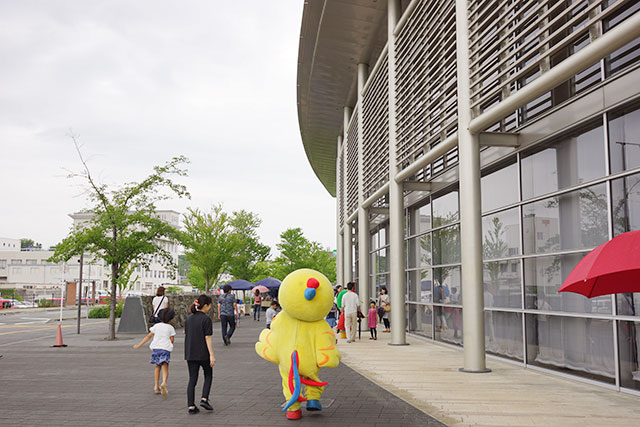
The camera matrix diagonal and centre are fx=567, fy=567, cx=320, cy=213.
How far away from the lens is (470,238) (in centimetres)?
1055

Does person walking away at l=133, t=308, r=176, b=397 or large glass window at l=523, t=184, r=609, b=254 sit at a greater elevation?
large glass window at l=523, t=184, r=609, b=254

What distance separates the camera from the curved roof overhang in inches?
738

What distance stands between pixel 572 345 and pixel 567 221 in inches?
83.1

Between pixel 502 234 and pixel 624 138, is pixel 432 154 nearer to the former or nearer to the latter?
pixel 502 234

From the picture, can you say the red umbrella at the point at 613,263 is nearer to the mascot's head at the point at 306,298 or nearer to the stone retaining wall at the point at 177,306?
the mascot's head at the point at 306,298

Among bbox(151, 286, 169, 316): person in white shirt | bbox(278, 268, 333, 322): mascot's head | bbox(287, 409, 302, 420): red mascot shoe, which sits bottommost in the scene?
bbox(287, 409, 302, 420): red mascot shoe

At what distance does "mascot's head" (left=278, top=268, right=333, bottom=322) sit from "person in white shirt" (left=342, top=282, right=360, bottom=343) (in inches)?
354

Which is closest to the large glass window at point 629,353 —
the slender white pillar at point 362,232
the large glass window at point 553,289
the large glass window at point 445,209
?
the large glass window at point 553,289

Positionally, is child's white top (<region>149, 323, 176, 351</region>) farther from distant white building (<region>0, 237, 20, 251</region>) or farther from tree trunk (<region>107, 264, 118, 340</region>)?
distant white building (<region>0, 237, 20, 251</region>)

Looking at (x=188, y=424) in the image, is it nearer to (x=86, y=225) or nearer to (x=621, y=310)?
(x=621, y=310)

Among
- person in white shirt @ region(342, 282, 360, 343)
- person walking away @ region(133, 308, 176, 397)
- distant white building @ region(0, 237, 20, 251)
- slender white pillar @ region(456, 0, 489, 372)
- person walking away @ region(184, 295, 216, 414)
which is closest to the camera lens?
person walking away @ region(184, 295, 216, 414)

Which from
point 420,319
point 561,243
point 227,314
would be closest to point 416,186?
point 420,319

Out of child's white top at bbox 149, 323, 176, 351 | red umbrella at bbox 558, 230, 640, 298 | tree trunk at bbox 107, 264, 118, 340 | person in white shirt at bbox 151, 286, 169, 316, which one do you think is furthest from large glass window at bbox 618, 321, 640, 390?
tree trunk at bbox 107, 264, 118, 340

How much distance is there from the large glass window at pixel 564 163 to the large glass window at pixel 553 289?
1308 mm
